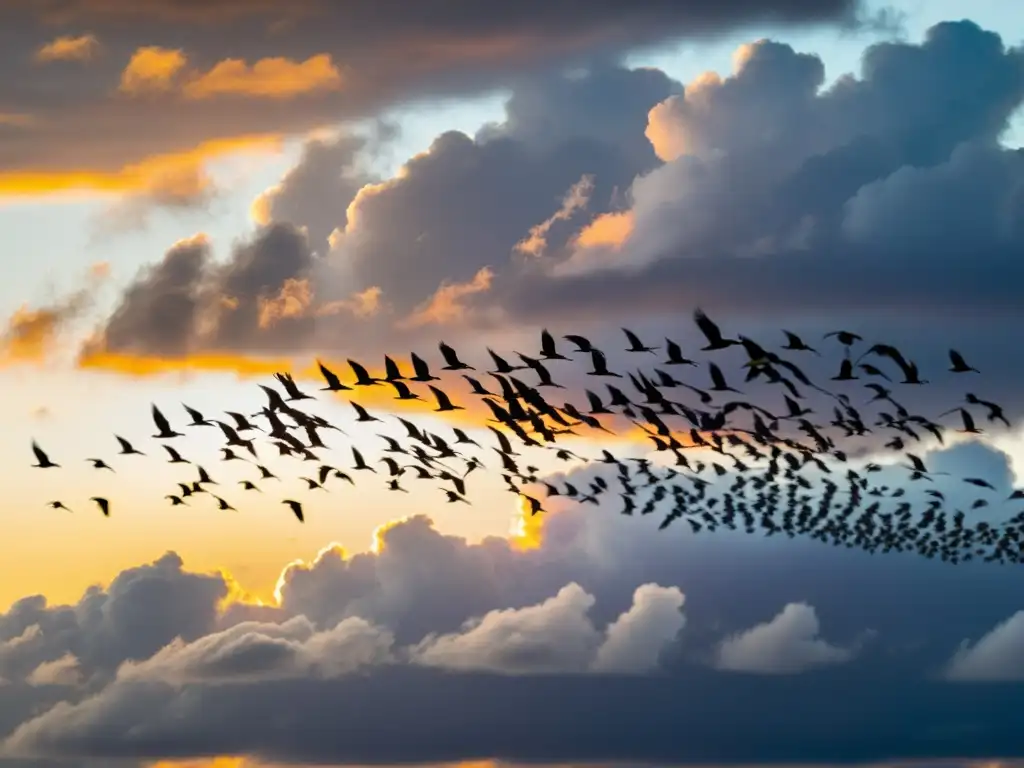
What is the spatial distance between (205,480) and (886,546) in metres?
58.5

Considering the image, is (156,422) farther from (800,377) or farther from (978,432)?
(978,432)

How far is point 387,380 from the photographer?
109m

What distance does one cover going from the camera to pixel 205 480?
130m

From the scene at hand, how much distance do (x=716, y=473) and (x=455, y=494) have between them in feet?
76.0

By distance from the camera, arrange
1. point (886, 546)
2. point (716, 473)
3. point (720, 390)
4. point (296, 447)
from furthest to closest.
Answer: point (886, 546), point (716, 473), point (296, 447), point (720, 390)

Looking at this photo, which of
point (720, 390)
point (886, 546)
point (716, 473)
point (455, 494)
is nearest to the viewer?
point (720, 390)

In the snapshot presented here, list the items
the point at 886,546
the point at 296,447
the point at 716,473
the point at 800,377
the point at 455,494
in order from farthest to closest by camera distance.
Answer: the point at 886,546 → the point at 716,473 → the point at 455,494 → the point at 296,447 → the point at 800,377

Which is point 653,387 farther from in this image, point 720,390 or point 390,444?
point 390,444

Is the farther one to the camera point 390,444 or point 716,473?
point 716,473

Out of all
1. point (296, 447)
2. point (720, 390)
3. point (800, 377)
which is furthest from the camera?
point (296, 447)

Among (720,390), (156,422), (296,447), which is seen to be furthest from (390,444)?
(720,390)

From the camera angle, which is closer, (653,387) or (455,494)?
(653,387)

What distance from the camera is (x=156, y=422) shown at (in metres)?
112

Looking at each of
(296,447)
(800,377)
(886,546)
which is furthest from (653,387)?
(886,546)
